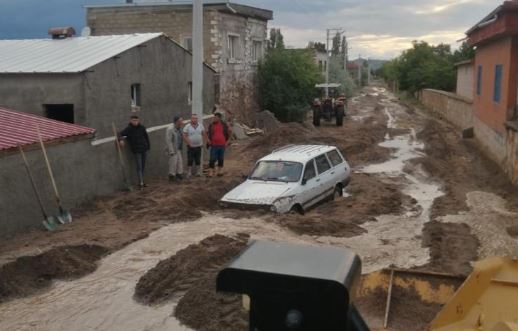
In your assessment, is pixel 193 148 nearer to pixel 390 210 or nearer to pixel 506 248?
pixel 390 210

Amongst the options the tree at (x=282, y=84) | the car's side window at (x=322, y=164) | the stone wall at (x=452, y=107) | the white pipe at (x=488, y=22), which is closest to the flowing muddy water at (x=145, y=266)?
the car's side window at (x=322, y=164)

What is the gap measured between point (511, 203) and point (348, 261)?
13645mm

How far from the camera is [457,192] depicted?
52.1 ft

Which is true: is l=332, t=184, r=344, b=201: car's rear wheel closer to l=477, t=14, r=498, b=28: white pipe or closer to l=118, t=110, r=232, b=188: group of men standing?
l=118, t=110, r=232, b=188: group of men standing

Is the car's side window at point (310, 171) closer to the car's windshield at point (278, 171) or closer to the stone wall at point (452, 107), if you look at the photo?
the car's windshield at point (278, 171)

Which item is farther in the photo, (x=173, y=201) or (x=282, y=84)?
(x=282, y=84)

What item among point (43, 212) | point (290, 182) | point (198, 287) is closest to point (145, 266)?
point (198, 287)

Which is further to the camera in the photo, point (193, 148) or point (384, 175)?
point (384, 175)

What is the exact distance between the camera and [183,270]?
27.8ft

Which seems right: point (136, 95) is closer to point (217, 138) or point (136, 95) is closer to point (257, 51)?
point (217, 138)

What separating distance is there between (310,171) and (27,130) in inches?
224

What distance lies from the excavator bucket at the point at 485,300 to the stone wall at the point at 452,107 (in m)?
25.3

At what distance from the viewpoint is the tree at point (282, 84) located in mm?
33312

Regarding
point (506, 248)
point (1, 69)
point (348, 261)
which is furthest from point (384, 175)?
point (348, 261)
